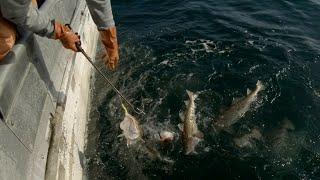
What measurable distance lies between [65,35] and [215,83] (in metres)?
4.26

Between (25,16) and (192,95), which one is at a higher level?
(25,16)

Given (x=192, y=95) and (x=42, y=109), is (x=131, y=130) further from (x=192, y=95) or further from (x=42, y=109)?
(x=42, y=109)

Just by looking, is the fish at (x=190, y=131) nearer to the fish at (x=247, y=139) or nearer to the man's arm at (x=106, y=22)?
the fish at (x=247, y=139)

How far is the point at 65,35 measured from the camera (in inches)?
215

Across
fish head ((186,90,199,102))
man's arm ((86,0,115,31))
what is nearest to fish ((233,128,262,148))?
fish head ((186,90,199,102))

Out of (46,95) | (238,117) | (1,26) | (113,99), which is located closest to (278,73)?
(238,117)

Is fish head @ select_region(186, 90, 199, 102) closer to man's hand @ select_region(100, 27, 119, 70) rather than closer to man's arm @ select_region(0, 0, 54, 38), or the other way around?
man's hand @ select_region(100, 27, 119, 70)

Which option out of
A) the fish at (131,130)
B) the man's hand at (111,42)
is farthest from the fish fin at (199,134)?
the man's hand at (111,42)

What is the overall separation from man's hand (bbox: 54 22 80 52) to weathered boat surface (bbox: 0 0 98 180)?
33cm

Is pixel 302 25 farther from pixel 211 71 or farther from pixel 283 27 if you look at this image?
pixel 211 71

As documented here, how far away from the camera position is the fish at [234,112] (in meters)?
7.48

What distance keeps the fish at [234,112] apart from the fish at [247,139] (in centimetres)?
34

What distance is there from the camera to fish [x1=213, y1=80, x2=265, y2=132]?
7480 mm

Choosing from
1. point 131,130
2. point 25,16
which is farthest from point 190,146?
point 25,16
